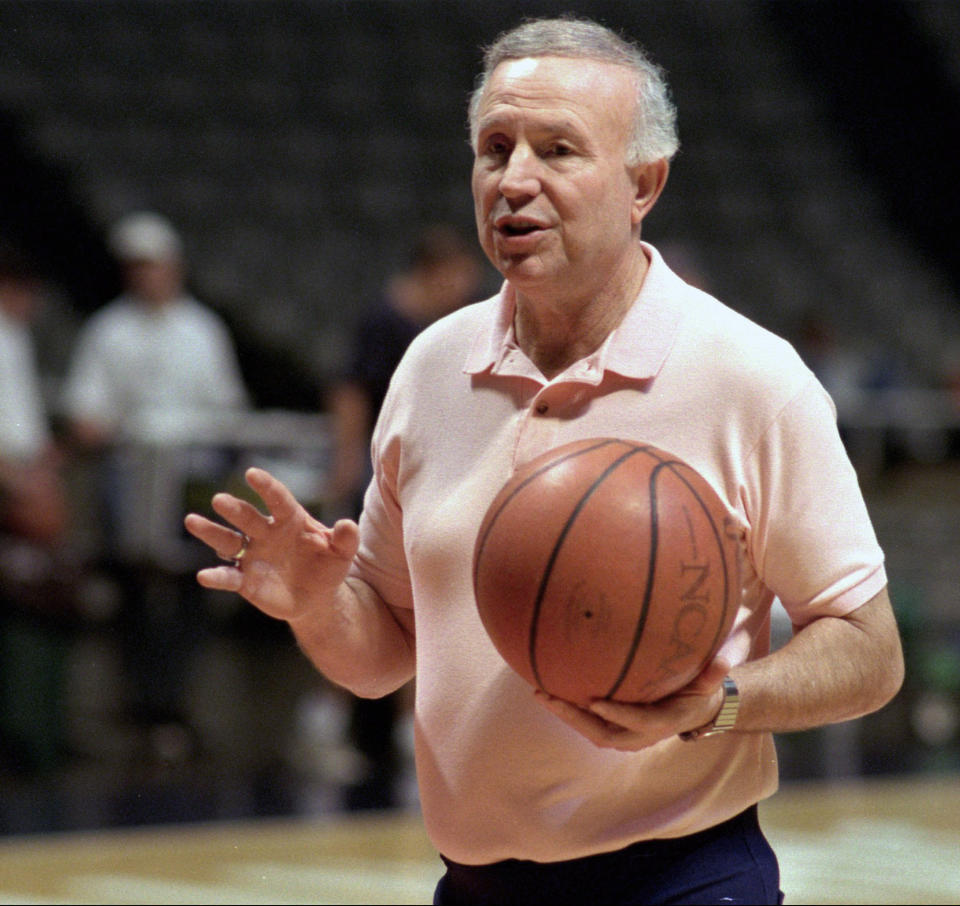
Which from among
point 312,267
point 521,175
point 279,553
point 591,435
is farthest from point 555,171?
point 312,267

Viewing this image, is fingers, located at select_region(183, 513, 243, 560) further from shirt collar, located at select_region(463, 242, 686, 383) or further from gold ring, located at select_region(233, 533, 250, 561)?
shirt collar, located at select_region(463, 242, 686, 383)

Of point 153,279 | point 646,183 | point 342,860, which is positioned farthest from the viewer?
point 153,279

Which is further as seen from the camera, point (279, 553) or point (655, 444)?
point (279, 553)

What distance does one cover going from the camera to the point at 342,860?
5000 millimetres

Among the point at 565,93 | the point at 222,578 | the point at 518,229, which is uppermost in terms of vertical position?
the point at 565,93

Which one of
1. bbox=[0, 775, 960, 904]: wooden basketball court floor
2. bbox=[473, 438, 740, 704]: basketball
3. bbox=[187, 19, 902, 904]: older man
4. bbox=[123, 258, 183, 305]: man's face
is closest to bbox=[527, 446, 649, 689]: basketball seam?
bbox=[473, 438, 740, 704]: basketball

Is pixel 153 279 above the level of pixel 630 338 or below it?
above

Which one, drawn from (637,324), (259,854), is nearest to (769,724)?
(637,324)

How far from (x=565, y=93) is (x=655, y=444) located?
0.46 m

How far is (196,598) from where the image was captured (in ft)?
22.0

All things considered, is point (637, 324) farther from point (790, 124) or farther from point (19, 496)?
point (790, 124)

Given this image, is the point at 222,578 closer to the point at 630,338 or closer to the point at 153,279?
the point at 630,338

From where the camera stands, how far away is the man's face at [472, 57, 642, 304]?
2229 mm

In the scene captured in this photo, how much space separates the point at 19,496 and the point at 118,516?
578mm
